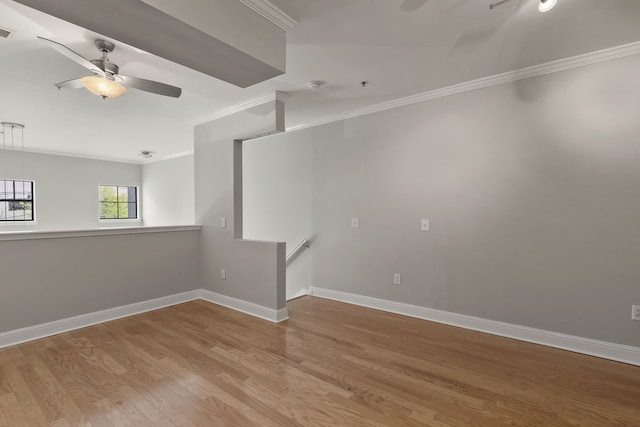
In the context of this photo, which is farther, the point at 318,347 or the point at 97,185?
the point at 97,185

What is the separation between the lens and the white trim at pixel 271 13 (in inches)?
73.6

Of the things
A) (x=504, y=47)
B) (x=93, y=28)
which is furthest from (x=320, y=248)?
(x=93, y=28)

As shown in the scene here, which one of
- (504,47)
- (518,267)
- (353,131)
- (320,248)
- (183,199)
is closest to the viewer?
(504,47)

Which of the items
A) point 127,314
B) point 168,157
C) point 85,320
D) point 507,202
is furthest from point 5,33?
point 168,157

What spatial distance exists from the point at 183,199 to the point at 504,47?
6.54 meters

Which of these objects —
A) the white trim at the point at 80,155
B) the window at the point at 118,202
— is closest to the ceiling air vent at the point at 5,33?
the white trim at the point at 80,155

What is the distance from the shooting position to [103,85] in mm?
2221

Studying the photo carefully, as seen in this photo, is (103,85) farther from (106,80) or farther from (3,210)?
(3,210)

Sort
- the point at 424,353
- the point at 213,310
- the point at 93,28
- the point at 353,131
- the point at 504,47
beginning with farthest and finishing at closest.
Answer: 1. the point at 353,131
2. the point at 213,310
3. the point at 424,353
4. the point at 504,47
5. the point at 93,28

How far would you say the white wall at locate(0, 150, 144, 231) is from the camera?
6262 mm

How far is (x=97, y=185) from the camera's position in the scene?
736 centimetres

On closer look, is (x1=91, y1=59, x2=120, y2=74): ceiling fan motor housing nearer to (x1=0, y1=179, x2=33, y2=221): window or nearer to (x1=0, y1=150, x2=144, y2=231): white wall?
(x1=0, y1=150, x2=144, y2=231): white wall

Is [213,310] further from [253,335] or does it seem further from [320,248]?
[320,248]

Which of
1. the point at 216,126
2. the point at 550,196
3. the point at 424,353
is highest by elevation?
the point at 216,126
